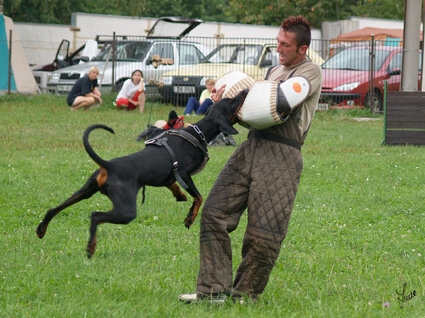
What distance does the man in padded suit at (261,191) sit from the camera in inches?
201

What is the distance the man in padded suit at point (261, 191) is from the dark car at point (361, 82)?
15.2 m

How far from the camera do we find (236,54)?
21719mm

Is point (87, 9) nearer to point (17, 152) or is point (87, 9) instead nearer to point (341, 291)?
point (17, 152)

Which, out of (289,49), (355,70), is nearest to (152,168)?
(289,49)

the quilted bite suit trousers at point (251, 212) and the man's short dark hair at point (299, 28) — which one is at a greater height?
the man's short dark hair at point (299, 28)

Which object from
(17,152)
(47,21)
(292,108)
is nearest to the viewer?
(292,108)

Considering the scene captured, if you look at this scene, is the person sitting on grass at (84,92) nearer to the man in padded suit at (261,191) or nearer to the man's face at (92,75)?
the man's face at (92,75)

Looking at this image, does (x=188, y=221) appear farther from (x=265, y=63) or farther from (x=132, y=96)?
(x=265, y=63)

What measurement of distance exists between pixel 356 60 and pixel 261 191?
16523mm

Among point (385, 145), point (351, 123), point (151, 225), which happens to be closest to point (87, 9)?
point (351, 123)

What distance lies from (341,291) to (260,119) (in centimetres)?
153

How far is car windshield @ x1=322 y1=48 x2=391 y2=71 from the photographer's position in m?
20.9

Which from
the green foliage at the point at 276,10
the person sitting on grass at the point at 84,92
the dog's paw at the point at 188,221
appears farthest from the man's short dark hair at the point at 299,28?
the green foliage at the point at 276,10

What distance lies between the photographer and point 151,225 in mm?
8031
